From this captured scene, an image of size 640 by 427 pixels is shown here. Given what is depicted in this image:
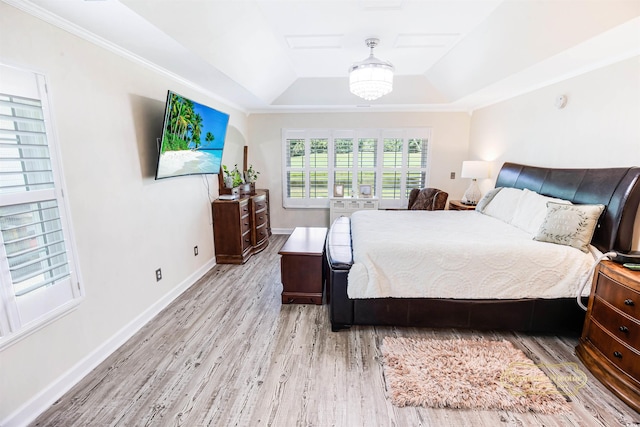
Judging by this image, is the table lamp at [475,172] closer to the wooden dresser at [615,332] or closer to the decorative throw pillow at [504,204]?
the decorative throw pillow at [504,204]

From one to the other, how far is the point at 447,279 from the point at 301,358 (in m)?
1.28

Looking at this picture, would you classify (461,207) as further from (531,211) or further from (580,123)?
(580,123)

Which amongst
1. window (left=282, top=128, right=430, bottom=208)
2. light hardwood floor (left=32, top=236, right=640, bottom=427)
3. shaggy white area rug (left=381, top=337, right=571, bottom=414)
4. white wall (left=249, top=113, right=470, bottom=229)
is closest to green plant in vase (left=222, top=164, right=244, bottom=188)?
white wall (left=249, top=113, right=470, bottom=229)

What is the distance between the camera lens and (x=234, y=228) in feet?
13.2

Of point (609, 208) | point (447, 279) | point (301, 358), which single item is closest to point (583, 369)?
point (447, 279)

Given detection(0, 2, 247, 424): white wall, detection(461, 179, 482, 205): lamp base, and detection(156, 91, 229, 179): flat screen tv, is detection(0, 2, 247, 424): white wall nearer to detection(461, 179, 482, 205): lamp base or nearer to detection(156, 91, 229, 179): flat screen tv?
detection(156, 91, 229, 179): flat screen tv

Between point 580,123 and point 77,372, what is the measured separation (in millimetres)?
4551

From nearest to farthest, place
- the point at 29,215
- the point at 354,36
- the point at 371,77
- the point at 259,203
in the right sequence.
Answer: the point at 29,215, the point at 371,77, the point at 354,36, the point at 259,203

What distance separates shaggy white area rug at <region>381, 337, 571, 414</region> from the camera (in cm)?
179

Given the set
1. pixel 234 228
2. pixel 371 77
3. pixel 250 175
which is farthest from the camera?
pixel 250 175

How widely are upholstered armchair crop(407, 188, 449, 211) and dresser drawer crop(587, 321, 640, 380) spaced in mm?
2548

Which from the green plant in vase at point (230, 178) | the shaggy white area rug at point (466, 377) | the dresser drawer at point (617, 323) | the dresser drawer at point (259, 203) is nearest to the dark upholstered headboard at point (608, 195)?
the dresser drawer at point (617, 323)

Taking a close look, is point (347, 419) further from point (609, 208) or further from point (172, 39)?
point (172, 39)

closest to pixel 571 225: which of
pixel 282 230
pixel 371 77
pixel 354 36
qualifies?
pixel 371 77
